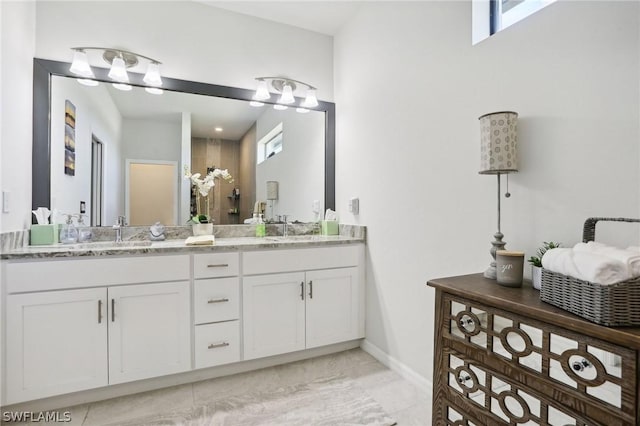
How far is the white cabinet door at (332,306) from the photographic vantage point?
2336 millimetres

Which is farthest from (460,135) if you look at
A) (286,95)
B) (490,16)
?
(286,95)

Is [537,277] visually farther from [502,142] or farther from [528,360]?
[502,142]

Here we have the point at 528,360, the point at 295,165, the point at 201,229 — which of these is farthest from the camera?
the point at 295,165

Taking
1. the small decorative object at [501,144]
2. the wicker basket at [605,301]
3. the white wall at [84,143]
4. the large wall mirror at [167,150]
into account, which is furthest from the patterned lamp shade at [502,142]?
the white wall at [84,143]

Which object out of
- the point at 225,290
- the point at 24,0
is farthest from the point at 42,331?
the point at 24,0

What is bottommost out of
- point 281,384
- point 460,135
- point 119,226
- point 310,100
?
point 281,384

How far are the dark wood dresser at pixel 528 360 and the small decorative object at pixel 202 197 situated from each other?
1889 millimetres

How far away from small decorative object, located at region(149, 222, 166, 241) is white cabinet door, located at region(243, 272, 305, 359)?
31.1 inches

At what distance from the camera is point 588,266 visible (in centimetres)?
82

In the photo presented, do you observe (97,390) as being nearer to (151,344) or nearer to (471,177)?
(151,344)

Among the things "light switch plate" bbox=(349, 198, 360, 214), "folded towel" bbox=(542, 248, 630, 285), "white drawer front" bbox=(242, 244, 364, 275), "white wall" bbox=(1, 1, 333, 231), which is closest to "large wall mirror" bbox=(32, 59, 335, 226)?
"white wall" bbox=(1, 1, 333, 231)

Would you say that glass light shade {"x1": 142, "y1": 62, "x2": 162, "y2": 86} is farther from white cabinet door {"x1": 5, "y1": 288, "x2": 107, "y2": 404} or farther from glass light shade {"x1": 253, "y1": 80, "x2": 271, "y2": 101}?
white cabinet door {"x1": 5, "y1": 288, "x2": 107, "y2": 404}

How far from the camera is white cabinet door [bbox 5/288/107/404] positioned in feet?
5.37

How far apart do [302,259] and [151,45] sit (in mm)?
1956
